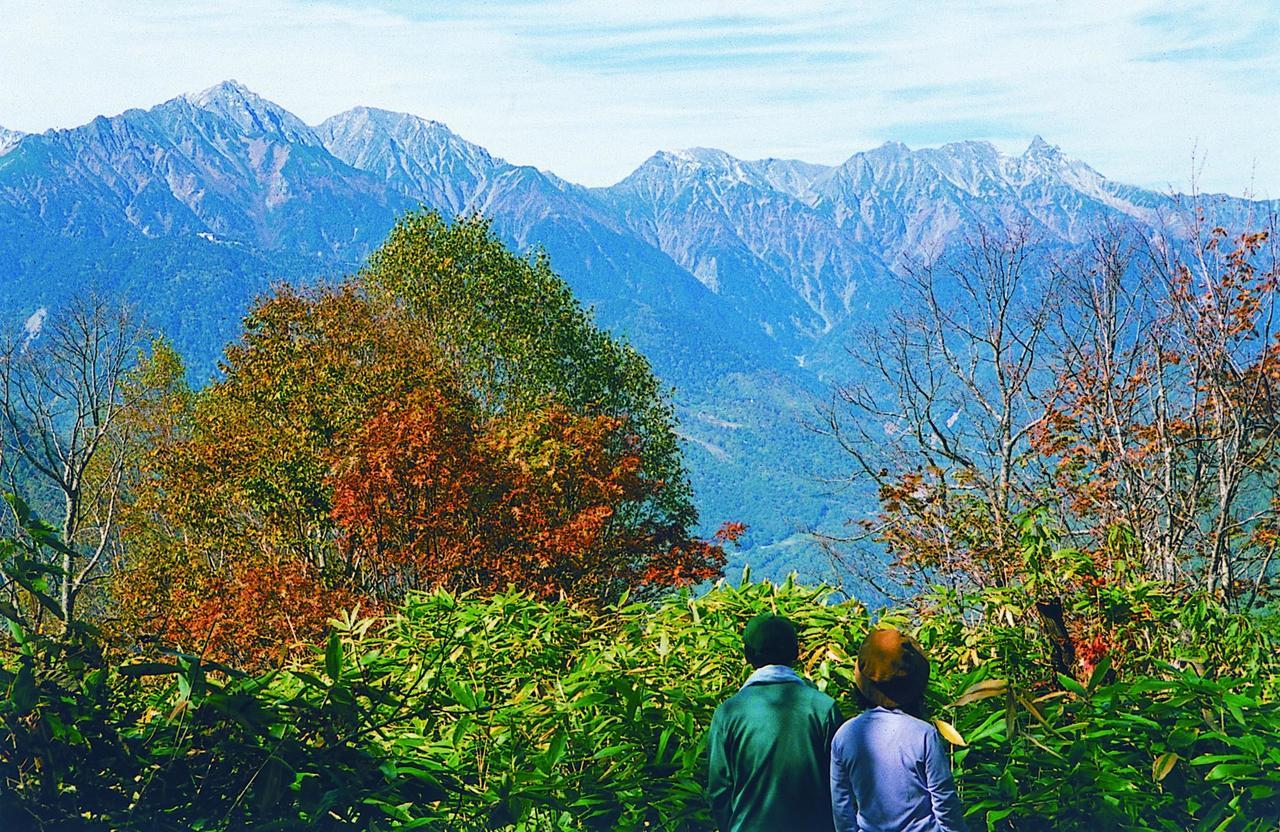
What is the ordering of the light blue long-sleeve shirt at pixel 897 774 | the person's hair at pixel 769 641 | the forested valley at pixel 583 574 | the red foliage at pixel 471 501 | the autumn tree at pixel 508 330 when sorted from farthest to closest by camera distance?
the autumn tree at pixel 508 330
the red foliage at pixel 471 501
the person's hair at pixel 769 641
the forested valley at pixel 583 574
the light blue long-sleeve shirt at pixel 897 774

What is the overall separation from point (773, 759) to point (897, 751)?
40 cm

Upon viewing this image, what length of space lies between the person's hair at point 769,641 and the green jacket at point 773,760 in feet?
0.44

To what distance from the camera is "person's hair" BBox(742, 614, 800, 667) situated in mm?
3406

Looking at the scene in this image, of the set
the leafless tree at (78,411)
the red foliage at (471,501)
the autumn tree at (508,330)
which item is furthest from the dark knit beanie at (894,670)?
the autumn tree at (508,330)

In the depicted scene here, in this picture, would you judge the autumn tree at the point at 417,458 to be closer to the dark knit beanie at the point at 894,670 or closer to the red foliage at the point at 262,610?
the red foliage at the point at 262,610

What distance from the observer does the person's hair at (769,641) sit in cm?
341

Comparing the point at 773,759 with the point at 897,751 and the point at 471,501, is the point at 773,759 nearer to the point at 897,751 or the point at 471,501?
the point at 897,751

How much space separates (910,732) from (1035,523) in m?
2.60

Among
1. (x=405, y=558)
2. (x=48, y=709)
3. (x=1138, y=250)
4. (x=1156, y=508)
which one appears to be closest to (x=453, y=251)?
(x=405, y=558)

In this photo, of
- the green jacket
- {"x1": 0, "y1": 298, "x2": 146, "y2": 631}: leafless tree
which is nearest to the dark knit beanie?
the green jacket

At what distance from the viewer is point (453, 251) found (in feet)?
81.4

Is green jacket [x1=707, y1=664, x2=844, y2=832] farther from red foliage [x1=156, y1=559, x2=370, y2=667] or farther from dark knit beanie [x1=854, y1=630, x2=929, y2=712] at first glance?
red foliage [x1=156, y1=559, x2=370, y2=667]

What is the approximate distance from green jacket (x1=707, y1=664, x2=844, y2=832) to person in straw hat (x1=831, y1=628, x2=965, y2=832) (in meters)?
0.20

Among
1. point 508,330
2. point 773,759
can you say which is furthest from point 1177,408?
point 508,330
